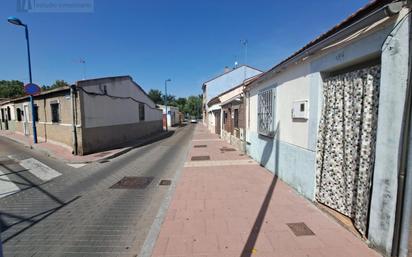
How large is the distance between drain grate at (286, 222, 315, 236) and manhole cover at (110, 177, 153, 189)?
4073 mm

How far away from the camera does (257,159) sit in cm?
837

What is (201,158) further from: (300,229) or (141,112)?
(141,112)

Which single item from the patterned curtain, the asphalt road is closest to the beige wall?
the asphalt road

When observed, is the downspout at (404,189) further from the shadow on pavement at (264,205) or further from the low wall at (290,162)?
the shadow on pavement at (264,205)

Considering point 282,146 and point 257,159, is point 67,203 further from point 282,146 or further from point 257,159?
point 257,159

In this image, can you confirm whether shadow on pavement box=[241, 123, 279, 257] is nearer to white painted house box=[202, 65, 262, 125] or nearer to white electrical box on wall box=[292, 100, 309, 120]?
white electrical box on wall box=[292, 100, 309, 120]

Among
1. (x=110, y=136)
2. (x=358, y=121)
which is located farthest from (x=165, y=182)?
(x=110, y=136)

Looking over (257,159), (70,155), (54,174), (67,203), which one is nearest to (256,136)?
(257,159)

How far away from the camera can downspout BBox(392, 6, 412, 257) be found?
246 cm

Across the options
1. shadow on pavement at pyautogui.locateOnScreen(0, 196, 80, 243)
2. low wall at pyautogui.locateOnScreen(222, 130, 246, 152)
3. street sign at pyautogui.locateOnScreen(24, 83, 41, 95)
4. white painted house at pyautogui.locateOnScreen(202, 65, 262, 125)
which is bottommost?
shadow on pavement at pyautogui.locateOnScreen(0, 196, 80, 243)

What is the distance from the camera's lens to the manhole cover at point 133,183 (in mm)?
5840

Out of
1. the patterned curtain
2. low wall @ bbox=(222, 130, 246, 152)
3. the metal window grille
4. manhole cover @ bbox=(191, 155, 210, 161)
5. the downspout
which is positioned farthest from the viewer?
low wall @ bbox=(222, 130, 246, 152)

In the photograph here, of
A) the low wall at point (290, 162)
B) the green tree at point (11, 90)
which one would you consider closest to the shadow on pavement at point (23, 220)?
the low wall at point (290, 162)

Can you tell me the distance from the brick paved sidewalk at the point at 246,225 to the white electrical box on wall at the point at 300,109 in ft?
6.39
